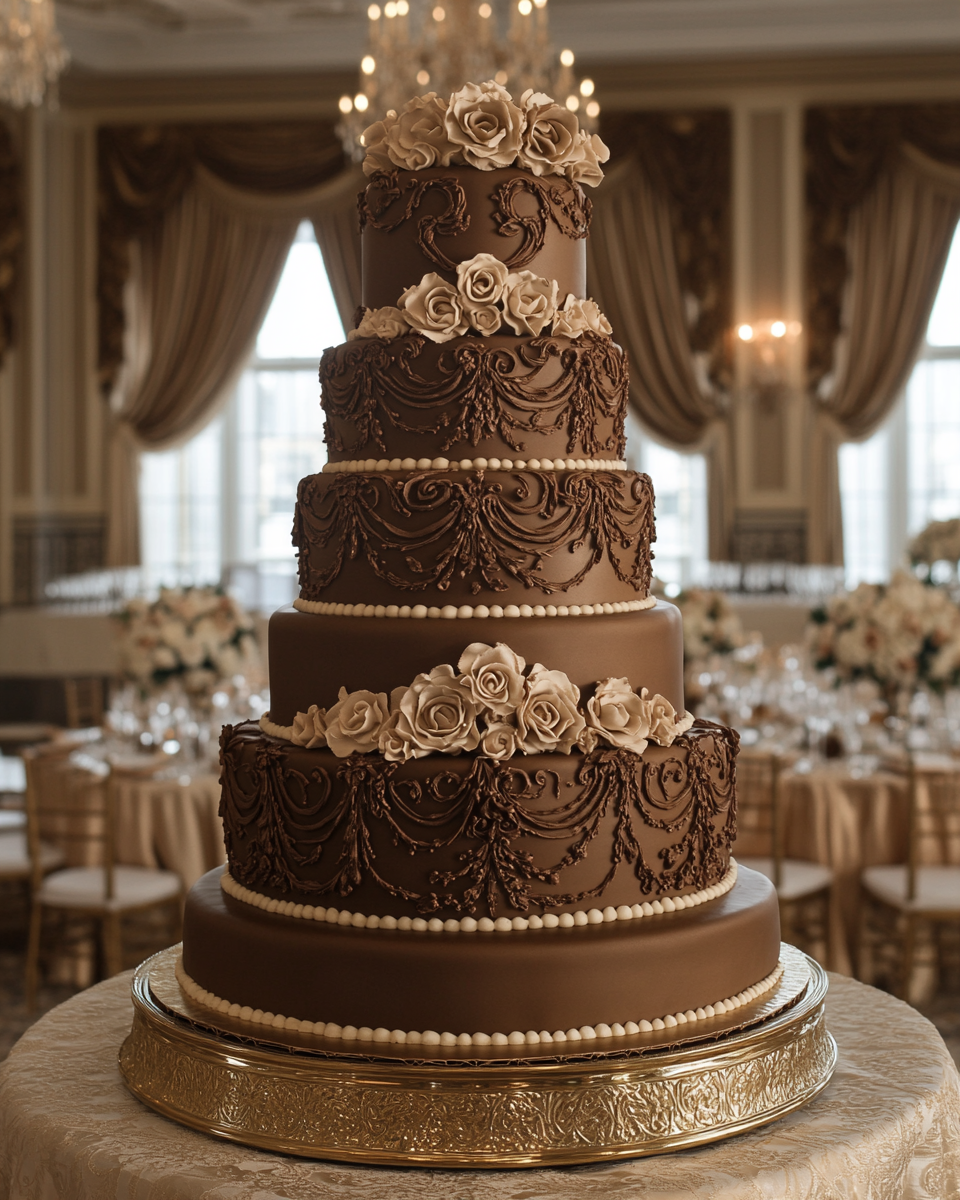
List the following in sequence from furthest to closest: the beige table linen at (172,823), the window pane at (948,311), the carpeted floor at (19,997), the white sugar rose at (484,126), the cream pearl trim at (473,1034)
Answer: the window pane at (948,311) → the beige table linen at (172,823) → the carpeted floor at (19,997) → the white sugar rose at (484,126) → the cream pearl trim at (473,1034)

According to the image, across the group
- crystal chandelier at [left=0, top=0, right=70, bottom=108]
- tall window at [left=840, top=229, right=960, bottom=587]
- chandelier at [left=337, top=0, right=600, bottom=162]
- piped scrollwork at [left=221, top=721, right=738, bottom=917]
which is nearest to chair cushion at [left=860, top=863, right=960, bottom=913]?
piped scrollwork at [left=221, top=721, right=738, bottom=917]

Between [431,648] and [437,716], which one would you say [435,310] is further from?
[437,716]

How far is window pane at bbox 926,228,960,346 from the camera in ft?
34.6

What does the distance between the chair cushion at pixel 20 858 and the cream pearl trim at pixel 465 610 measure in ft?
12.2

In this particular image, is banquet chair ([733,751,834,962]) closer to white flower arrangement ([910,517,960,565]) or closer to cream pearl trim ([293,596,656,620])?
cream pearl trim ([293,596,656,620])

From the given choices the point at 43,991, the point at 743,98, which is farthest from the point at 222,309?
the point at 43,991

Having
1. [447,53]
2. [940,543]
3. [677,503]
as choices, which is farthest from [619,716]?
[677,503]

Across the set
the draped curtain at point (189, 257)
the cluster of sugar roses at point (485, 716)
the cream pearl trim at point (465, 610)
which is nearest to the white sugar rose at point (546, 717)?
the cluster of sugar roses at point (485, 716)

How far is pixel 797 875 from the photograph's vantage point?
5.25 m

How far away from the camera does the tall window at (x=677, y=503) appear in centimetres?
1086

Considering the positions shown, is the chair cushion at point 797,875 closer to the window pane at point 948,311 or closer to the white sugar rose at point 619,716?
the white sugar rose at point 619,716

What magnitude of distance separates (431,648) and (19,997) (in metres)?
4.01

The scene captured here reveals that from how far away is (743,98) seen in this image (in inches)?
406

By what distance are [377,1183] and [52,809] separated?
4.17 m
